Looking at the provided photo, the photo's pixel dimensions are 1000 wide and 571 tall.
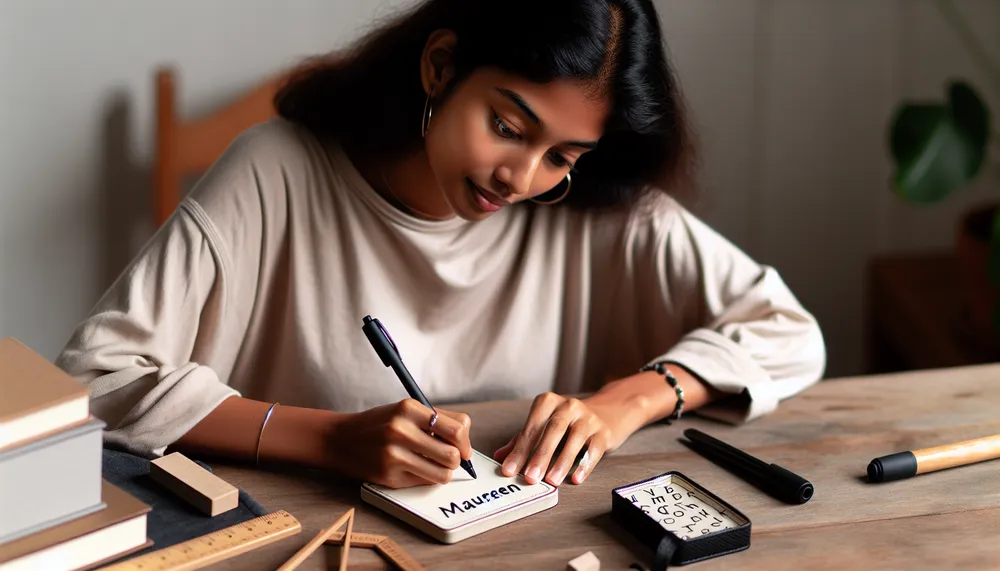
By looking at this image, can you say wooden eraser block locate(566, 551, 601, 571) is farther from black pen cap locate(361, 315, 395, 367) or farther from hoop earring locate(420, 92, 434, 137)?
hoop earring locate(420, 92, 434, 137)

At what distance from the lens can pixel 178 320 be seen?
4.45 ft

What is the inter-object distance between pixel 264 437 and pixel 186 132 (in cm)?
122

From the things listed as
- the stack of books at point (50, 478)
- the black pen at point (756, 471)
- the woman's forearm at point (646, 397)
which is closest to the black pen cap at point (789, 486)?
the black pen at point (756, 471)

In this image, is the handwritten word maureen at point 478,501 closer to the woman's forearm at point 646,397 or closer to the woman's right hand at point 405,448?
the woman's right hand at point 405,448

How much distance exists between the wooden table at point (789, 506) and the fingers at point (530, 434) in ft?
0.19

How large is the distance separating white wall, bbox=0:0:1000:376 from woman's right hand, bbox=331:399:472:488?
38.8 inches

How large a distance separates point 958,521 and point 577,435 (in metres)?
0.43

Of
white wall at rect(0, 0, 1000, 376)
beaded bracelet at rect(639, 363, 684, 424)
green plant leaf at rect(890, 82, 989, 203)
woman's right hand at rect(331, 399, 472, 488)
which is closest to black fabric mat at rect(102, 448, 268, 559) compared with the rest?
woman's right hand at rect(331, 399, 472, 488)

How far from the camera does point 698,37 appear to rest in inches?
100

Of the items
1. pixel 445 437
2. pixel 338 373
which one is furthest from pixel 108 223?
pixel 445 437

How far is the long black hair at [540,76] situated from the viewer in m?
1.25

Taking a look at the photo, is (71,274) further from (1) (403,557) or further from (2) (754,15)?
(2) (754,15)

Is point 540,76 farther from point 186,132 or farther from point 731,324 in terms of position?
point 186,132

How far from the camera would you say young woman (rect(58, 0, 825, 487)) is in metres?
1.21
